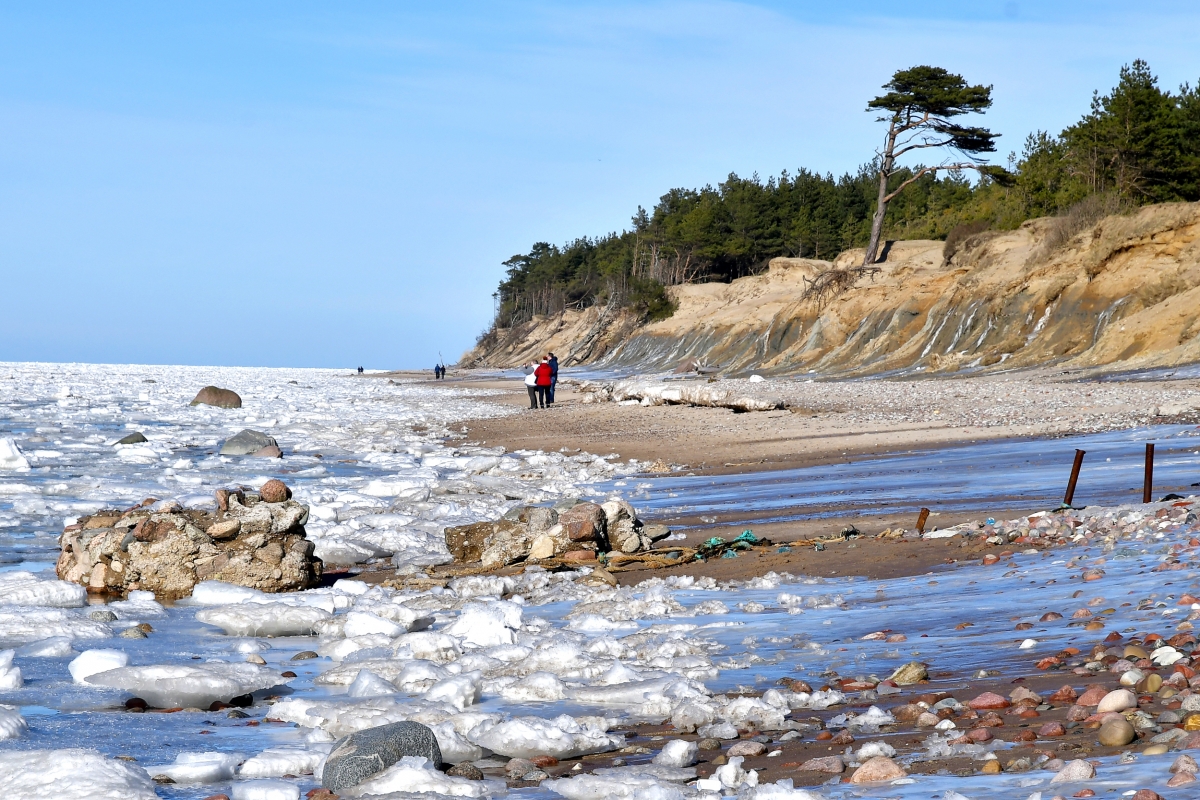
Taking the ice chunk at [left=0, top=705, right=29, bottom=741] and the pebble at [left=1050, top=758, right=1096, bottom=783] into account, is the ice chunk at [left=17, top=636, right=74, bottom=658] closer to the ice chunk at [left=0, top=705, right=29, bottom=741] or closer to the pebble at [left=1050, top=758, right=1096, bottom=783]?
the ice chunk at [left=0, top=705, right=29, bottom=741]

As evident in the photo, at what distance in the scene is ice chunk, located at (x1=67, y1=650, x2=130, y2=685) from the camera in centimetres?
534

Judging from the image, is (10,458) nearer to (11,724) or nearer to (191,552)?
(191,552)

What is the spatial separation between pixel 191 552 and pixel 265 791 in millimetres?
5096

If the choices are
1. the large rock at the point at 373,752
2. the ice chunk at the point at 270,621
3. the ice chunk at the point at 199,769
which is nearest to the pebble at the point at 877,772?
the large rock at the point at 373,752

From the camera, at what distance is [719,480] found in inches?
559

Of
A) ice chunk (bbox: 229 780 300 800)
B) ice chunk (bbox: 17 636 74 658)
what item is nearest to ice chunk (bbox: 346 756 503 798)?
ice chunk (bbox: 229 780 300 800)

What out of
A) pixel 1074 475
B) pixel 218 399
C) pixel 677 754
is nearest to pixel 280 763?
pixel 677 754

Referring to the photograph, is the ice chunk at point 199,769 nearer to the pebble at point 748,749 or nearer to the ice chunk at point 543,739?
the ice chunk at point 543,739

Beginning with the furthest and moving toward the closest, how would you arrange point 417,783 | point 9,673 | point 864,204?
point 864,204 → point 9,673 → point 417,783

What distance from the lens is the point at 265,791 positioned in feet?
11.8

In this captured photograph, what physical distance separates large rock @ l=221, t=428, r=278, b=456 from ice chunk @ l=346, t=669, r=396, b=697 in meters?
16.2

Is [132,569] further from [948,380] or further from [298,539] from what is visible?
[948,380]

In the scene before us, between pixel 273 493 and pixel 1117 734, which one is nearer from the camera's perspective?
pixel 1117 734

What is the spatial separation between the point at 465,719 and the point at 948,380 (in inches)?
1079
